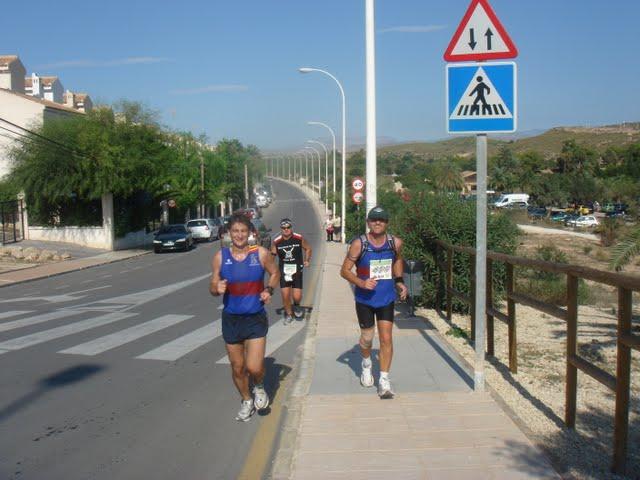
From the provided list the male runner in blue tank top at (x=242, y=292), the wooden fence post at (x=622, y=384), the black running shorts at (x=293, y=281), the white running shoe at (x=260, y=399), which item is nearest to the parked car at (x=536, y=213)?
the black running shorts at (x=293, y=281)

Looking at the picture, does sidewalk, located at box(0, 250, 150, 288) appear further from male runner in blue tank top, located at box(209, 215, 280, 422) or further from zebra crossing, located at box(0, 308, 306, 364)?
male runner in blue tank top, located at box(209, 215, 280, 422)

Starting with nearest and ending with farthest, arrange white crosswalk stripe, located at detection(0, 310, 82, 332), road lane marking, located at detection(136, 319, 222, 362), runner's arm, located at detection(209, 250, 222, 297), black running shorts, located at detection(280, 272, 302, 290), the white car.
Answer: runner's arm, located at detection(209, 250, 222, 297) < road lane marking, located at detection(136, 319, 222, 362) < white crosswalk stripe, located at detection(0, 310, 82, 332) < black running shorts, located at detection(280, 272, 302, 290) < the white car

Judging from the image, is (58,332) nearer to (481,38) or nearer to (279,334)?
(279,334)

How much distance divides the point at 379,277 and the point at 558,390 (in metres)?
2.21

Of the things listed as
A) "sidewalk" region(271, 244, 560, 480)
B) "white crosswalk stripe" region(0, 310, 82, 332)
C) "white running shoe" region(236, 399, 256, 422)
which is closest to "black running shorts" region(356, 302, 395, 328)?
"sidewalk" region(271, 244, 560, 480)

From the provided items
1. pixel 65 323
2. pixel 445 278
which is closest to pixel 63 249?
pixel 65 323

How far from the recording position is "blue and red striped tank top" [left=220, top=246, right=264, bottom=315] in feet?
19.8

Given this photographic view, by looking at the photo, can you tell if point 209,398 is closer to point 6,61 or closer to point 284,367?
point 284,367

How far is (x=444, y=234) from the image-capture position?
12.2m

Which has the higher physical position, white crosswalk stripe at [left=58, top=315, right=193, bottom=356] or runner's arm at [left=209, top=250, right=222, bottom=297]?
runner's arm at [left=209, top=250, right=222, bottom=297]

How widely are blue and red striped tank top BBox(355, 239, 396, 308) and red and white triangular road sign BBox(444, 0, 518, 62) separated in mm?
1838

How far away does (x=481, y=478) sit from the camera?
4.63 m

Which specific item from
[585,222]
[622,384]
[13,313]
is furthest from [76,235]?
[585,222]

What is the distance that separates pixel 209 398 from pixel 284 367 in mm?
1658
